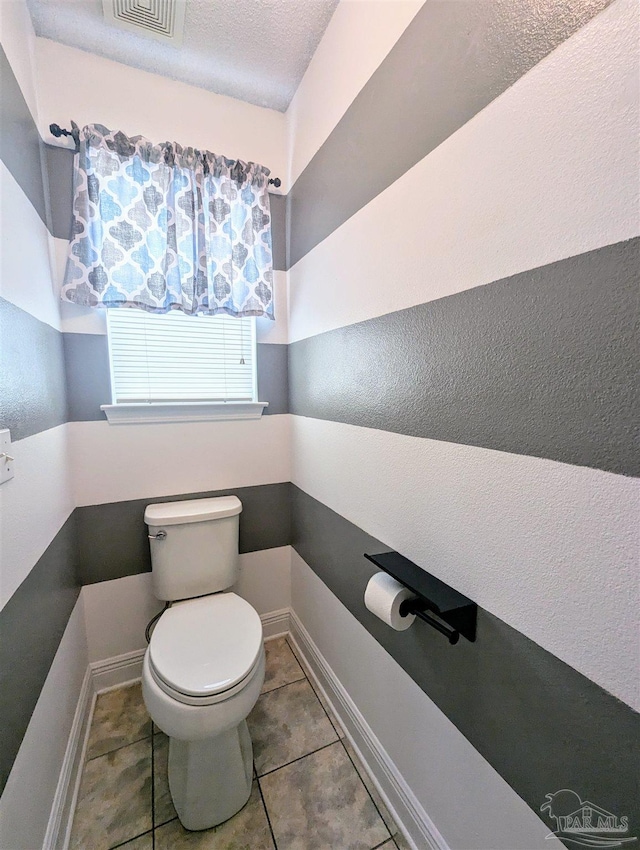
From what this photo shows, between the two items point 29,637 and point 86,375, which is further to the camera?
point 86,375

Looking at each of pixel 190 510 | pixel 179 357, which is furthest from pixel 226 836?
pixel 179 357

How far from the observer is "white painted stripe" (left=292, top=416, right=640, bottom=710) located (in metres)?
0.54

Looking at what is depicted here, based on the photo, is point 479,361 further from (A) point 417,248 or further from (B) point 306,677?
(B) point 306,677

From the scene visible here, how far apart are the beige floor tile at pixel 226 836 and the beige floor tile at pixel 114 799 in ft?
0.26

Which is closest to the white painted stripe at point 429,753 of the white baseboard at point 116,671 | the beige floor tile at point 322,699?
the beige floor tile at point 322,699

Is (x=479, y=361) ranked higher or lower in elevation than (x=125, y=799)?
higher

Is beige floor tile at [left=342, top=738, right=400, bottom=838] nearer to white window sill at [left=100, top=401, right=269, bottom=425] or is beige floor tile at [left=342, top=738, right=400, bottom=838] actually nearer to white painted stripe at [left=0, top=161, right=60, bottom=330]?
white window sill at [left=100, top=401, right=269, bottom=425]

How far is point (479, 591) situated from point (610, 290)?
655mm

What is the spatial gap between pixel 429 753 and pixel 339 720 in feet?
1.91

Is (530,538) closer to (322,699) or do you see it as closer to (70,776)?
(322,699)

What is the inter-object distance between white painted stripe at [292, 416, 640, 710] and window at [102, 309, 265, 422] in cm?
91

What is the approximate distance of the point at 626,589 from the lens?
0.53 metres

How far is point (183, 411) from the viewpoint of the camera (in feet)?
5.31

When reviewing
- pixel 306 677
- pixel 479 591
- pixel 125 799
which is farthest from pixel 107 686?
pixel 479 591
